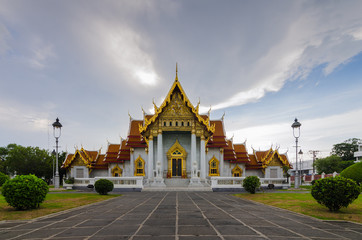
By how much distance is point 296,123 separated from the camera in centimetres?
2853

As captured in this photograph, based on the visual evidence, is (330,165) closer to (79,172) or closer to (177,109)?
(177,109)

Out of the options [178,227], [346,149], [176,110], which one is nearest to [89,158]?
[176,110]

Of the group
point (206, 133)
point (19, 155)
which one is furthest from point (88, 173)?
point (19, 155)

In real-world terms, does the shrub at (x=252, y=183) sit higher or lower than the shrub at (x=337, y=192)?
lower

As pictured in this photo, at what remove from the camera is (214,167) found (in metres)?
35.2

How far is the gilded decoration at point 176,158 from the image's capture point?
33438 mm

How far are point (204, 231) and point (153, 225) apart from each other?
1864 mm

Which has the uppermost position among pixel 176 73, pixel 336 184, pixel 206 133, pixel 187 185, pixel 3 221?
pixel 176 73

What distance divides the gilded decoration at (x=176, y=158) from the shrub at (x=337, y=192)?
22.5 m

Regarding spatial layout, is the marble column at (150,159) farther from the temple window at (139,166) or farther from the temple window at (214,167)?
the temple window at (214,167)

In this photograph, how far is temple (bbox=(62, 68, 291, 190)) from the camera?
1235 inches

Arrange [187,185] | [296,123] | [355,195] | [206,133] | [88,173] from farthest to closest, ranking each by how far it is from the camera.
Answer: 1. [88,173]
2. [206,133]
3. [187,185]
4. [296,123]
5. [355,195]

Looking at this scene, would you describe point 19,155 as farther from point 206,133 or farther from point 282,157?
point 282,157

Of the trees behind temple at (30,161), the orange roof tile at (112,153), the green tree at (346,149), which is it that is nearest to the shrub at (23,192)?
the orange roof tile at (112,153)
